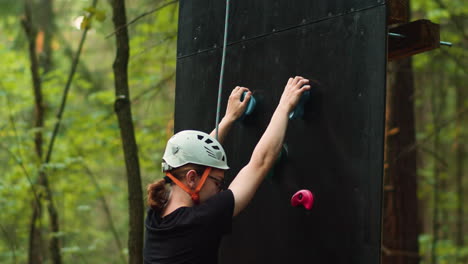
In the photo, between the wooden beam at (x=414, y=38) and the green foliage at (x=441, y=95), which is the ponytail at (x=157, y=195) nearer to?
the wooden beam at (x=414, y=38)

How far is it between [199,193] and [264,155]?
0.41 meters

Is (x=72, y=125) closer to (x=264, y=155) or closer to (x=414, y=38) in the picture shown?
(x=264, y=155)

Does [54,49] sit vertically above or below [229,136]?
above

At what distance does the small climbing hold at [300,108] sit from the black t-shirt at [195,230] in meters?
0.63

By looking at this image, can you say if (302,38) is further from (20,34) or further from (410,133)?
(20,34)

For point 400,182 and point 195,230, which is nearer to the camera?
point 195,230

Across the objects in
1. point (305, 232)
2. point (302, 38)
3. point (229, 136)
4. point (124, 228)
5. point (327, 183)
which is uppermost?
point (302, 38)

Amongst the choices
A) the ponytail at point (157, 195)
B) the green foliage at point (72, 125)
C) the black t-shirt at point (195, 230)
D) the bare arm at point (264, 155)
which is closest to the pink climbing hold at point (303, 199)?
the bare arm at point (264, 155)

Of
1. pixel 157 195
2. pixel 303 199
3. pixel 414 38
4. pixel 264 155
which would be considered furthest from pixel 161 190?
pixel 414 38

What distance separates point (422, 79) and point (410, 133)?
4.94 meters

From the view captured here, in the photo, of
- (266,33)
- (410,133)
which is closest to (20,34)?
(410,133)

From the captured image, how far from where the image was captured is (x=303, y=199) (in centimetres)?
291

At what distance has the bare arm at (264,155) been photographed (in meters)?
2.80

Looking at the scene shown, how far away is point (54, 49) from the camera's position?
12.4 meters
